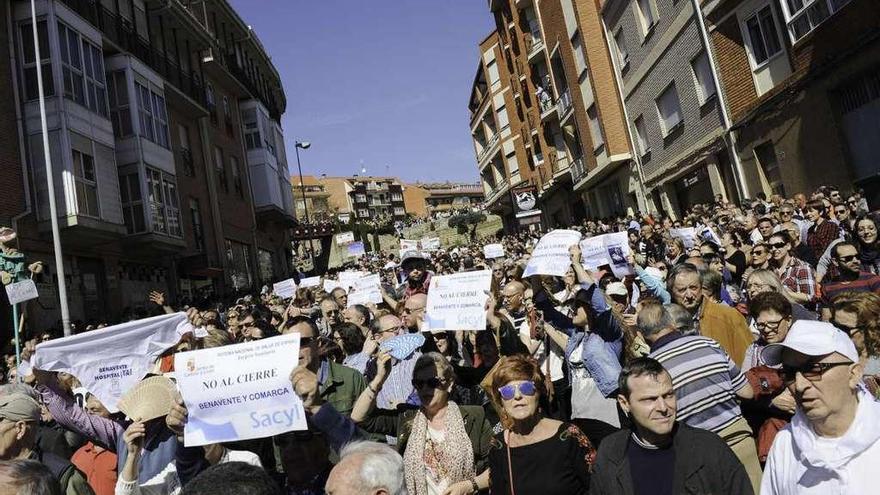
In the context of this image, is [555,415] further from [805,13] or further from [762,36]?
[762,36]

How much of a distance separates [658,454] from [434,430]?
140 cm

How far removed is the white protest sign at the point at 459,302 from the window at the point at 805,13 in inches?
493

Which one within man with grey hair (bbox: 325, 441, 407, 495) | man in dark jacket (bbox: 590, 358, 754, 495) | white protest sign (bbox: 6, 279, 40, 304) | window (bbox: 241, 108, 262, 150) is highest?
window (bbox: 241, 108, 262, 150)

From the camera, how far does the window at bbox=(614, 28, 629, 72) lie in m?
26.6

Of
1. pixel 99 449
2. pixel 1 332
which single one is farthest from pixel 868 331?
pixel 1 332

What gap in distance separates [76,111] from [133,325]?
16760 millimetres

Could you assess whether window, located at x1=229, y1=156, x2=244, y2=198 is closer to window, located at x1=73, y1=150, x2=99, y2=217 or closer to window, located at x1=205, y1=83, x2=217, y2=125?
window, located at x1=205, y1=83, x2=217, y2=125

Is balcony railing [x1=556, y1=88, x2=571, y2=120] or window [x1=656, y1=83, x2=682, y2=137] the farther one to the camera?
balcony railing [x1=556, y1=88, x2=571, y2=120]

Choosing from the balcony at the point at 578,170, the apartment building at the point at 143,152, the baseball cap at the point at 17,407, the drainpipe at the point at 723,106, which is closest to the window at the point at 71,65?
the apartment building at the point at 143,152

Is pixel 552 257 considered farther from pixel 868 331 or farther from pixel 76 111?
pixel 76 111

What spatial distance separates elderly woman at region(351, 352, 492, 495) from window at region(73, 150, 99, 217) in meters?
17.2

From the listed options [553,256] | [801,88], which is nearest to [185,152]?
[801,88]

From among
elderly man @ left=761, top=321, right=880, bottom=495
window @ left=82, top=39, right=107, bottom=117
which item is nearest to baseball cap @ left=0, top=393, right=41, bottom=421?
elderly man @ left=761, top=321, right=880, bottom=495

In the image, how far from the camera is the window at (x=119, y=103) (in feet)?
73.9
